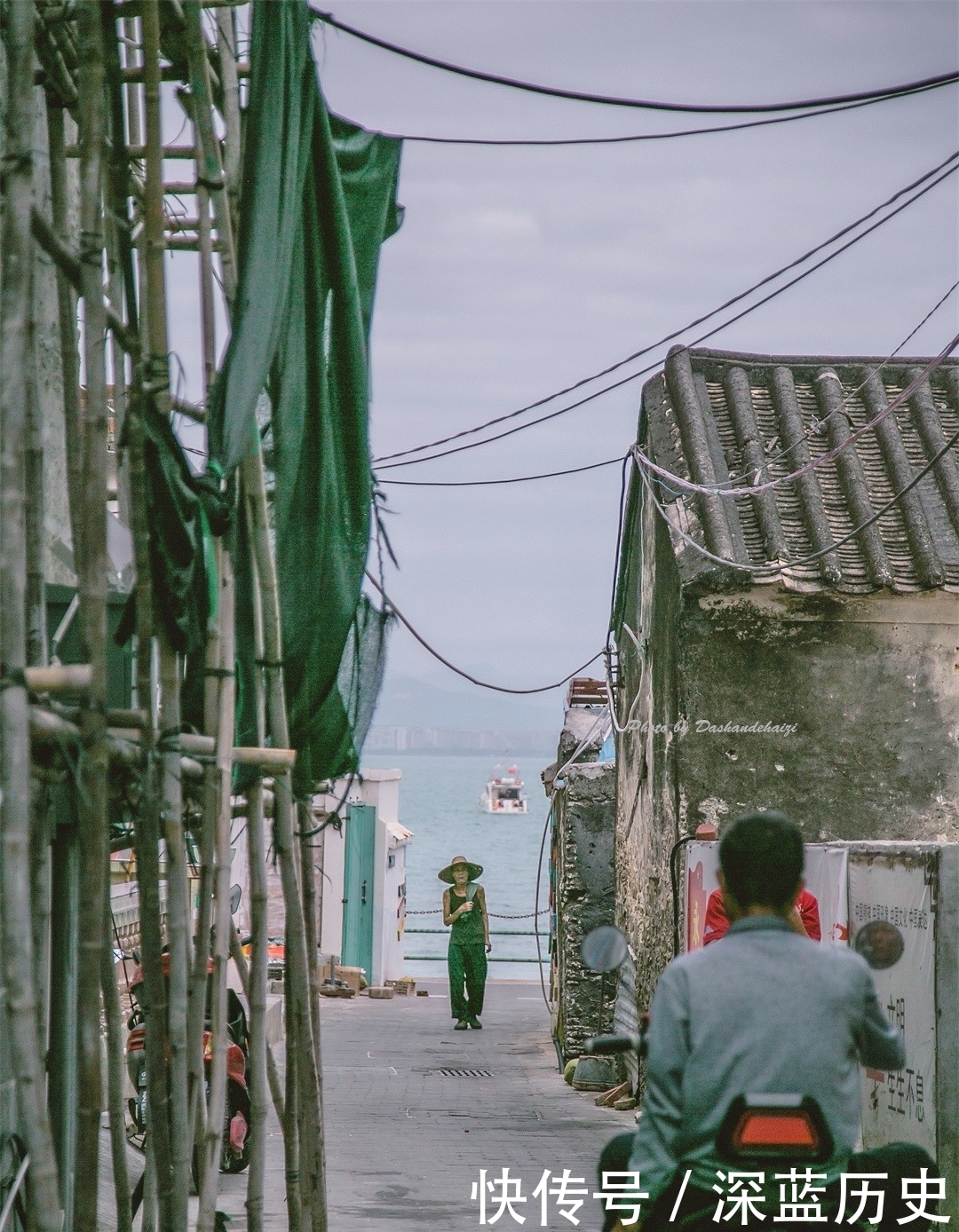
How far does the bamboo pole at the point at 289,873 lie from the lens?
6164mm

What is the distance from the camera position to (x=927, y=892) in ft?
25.5

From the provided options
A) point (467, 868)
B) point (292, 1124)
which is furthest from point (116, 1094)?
point (467, 868)

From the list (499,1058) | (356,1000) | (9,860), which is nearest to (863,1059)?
(9,860)

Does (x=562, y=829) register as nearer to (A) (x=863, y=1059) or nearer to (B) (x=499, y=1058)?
(B) (x=499, y=1058)

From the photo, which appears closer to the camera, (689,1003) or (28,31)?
(689,1003)

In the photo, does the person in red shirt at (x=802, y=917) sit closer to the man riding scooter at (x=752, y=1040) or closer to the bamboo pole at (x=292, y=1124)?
the bamboo pole at (x=292, y=1124)

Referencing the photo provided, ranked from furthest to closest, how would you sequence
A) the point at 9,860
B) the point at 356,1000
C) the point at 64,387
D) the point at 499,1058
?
the point at 356,1000 → the point at 499,1058 → the point at 64,387 → the point at 9,860

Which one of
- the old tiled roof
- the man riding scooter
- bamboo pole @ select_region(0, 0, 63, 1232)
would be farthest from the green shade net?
the old tiled roof

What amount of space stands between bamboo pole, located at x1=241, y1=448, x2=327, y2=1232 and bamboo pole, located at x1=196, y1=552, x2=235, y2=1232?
328 millimetres

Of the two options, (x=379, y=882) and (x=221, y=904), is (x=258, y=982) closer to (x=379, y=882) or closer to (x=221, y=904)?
(x=221, y=904)

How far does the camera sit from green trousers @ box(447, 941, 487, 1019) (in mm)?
19609

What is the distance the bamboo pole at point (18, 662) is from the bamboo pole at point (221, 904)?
1496mm

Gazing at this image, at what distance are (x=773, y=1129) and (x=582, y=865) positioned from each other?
13618mm

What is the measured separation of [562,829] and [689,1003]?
46.2 feet
